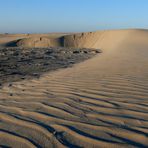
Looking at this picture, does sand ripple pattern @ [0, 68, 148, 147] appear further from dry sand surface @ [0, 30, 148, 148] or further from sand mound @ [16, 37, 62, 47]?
sand mound @ [16, 37, 62, 47]

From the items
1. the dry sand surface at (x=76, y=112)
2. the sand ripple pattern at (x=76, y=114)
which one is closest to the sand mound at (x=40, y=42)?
the dry sand surface at (x=76, y=112)

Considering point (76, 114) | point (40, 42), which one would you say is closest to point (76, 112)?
point (76, 114)

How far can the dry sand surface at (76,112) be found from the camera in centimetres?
324

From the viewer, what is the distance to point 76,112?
13.7 ft

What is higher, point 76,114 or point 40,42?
point 76,114

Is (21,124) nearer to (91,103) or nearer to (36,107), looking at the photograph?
(36,107)

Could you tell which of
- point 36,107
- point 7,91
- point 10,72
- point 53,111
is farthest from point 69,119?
point 10,72

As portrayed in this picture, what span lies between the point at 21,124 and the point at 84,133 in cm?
75

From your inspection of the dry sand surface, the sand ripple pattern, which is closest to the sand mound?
the dry sand surface

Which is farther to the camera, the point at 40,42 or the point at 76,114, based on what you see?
the point at 40,42

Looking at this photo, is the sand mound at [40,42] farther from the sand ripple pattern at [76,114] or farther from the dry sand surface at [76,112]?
the sand ripple pattern at [76,114]

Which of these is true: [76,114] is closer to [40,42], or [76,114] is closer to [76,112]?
[76,112]

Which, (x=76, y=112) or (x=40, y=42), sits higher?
(x=76, y=112)

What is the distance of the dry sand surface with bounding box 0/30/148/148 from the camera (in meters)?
3.24
